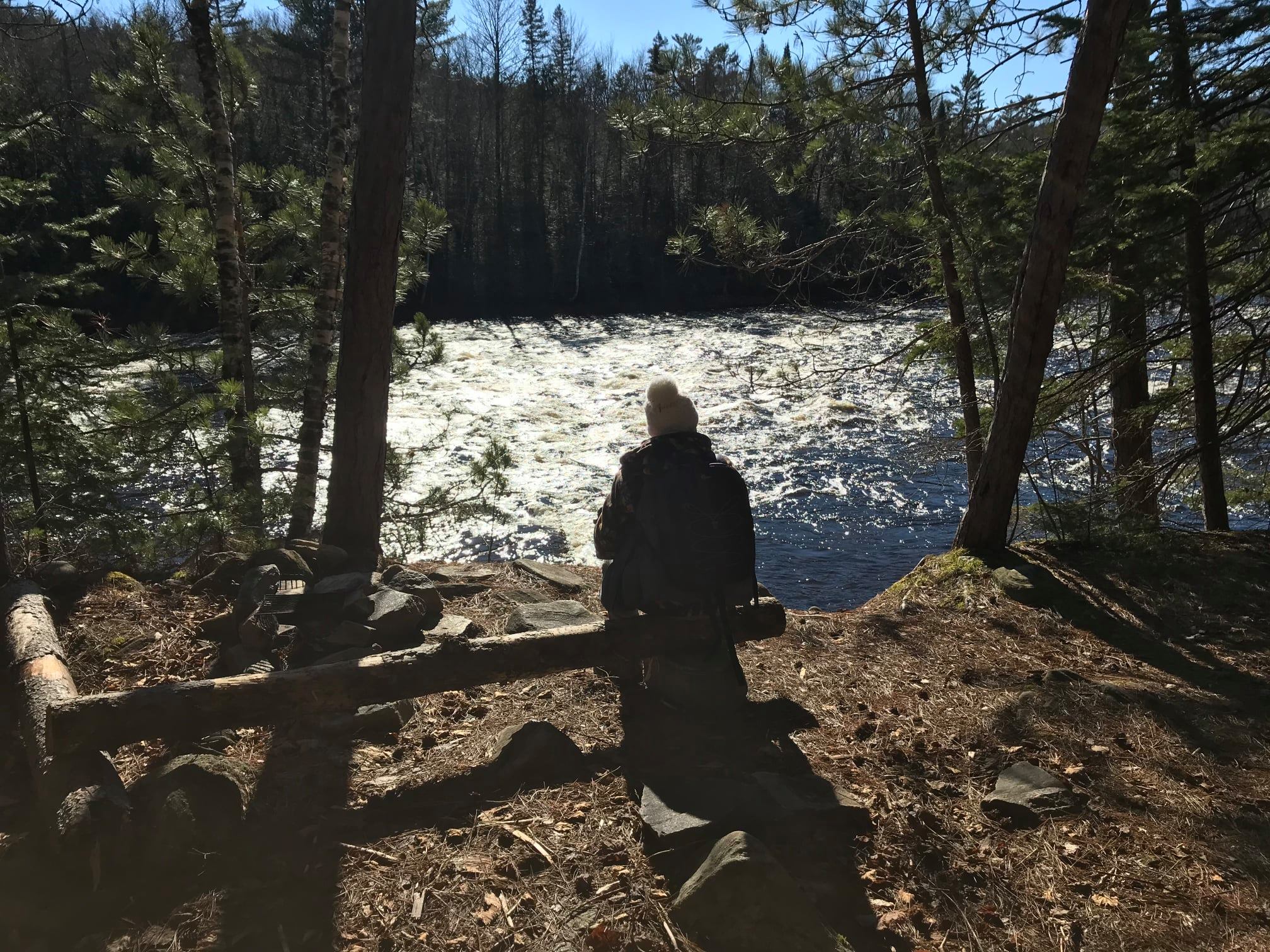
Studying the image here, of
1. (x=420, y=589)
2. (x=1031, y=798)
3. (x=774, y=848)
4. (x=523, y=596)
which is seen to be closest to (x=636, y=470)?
(x=774, y=848)

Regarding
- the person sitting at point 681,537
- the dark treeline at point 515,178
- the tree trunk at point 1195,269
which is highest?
the dark treeline at point 515,178

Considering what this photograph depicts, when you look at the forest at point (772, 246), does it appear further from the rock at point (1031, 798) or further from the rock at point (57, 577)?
the rock at point (1031, 798)

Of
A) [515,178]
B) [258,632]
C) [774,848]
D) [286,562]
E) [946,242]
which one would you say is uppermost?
[515,178]

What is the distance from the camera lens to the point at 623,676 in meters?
4.12

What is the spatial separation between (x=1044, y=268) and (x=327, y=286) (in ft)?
16.6

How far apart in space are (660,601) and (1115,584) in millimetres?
4038

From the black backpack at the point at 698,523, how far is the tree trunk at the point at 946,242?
4022 mm

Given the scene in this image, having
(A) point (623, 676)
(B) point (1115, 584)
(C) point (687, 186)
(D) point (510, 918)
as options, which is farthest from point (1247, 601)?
(C) point (687, 186)

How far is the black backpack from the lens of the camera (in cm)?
345

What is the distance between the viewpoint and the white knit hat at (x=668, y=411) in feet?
11.6

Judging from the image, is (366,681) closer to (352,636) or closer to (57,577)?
(352,636)

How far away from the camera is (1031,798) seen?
314 cm

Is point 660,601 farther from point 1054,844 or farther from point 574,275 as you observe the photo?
point 574,275

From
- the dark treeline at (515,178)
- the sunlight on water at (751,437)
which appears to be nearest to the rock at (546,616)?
the sunlight on water at (751,437)
